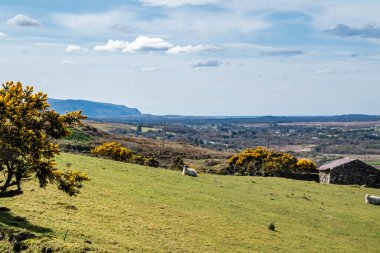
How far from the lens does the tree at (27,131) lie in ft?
56.7

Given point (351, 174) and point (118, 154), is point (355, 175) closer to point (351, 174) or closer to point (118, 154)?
point (351, 174)

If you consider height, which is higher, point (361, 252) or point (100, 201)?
point (100, 201)

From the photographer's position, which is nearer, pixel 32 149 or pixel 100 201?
pixel 32 149

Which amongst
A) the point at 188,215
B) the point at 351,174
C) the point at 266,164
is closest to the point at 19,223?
the point at 188,215

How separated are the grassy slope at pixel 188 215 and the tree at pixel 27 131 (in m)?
3.28

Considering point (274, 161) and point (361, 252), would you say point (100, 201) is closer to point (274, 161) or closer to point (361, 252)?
point (361, 252)

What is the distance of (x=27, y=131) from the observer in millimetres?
17328

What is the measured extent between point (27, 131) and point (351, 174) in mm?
50549

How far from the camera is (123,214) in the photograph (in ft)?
82.7

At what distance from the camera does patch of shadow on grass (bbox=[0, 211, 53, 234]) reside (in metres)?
19.4

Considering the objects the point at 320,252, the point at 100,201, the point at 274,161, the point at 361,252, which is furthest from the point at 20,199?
the point at 274,161

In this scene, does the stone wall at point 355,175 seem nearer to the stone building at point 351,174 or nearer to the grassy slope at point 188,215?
the stone building at point 351,174

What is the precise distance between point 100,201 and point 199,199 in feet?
29.5

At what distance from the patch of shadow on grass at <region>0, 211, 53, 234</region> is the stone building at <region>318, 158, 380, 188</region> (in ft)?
152
